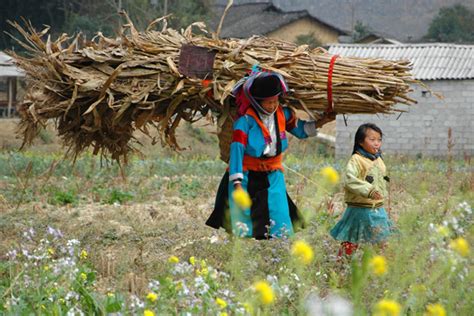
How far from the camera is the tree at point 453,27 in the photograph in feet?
157

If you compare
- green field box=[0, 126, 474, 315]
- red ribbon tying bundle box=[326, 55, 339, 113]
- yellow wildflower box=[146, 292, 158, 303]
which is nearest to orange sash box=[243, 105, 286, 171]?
green field box=[0, 126, 474, 315]

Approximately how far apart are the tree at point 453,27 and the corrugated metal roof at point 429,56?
24.1 m

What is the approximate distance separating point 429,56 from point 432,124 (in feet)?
6.16

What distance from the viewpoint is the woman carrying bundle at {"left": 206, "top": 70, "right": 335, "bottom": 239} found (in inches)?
250

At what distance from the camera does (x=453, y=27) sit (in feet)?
160

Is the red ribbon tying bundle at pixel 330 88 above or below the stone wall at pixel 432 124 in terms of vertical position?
above

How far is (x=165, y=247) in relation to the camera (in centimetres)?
722

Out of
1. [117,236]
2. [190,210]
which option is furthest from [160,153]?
[117,236]

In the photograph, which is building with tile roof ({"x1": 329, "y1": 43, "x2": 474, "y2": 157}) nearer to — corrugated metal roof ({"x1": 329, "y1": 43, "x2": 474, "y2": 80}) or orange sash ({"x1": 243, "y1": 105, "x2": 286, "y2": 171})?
corrugated metal roof ({"x1": 329, "y1": 43, "x2": 474, "y2": 80})

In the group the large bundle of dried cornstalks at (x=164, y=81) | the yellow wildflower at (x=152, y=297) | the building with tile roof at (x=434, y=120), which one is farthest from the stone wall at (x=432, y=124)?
the yellow wildflower at (x=152, y=297)

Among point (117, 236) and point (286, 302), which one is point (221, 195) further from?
point (286, 302)

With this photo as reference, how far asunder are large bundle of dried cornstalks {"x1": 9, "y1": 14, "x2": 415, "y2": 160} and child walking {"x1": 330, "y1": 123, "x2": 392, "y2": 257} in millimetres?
259

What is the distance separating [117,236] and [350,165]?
219 centimetres

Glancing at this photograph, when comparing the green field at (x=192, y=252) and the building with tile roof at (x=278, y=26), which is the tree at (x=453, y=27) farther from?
the green field at (x=192, y=252)
